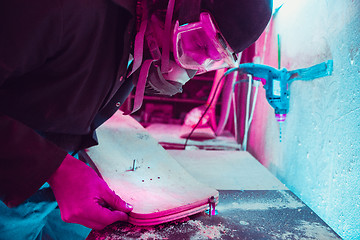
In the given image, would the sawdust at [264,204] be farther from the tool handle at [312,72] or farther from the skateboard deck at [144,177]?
the tool handle at [312,72]

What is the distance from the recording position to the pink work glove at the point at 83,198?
567mm

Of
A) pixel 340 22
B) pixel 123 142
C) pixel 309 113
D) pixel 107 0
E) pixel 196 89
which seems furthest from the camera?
pixel 196 89

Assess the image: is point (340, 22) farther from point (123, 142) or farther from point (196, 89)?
point (196, 89)

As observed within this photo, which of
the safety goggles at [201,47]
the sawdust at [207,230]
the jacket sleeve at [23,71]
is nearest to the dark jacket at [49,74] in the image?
the jacket sleeve at [23,71]

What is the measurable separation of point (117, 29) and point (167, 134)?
1429 mm

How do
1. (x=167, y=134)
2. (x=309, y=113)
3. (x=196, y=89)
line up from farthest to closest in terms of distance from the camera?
(x=196, y=89) < (x=167, y=134) < (x=309, y=113)

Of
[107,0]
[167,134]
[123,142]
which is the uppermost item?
[107,0]

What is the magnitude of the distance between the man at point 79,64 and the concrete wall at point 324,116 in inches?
11.8

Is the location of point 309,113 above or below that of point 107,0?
below

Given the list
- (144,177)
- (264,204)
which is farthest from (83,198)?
(264,204)

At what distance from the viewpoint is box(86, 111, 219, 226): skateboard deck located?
655 millimetres

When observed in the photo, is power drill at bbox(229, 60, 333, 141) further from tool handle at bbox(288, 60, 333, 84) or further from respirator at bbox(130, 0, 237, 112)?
respirator at bbox(130, 0, 237, 112)

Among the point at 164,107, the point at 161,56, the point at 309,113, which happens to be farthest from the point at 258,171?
the point at 164,107

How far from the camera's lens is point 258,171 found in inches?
46.5
